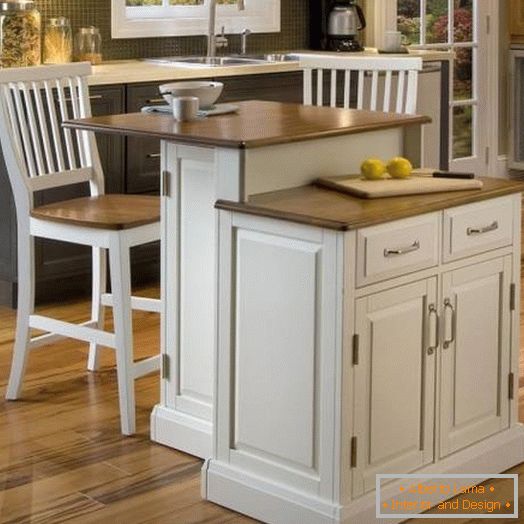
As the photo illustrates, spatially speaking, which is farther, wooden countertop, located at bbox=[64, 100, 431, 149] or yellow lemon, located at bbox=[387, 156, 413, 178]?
yellow lemon, located at bbox=[387, 156, 413, 178]

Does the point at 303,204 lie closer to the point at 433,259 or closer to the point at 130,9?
the point at 433,259

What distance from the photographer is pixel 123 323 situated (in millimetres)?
3529

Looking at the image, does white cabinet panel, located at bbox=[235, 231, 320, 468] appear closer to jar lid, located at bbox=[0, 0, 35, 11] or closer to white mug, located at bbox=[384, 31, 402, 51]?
jar lid, located at bbox=[0, 0, 35, 11]

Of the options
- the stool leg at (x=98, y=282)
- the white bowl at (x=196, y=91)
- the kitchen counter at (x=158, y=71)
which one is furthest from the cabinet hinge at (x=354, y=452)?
the kitchen counter at (x=158, y=71)

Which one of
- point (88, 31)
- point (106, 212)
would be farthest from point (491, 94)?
point (106, 212)

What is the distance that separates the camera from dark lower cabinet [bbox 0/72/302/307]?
4.80m

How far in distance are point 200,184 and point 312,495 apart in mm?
835

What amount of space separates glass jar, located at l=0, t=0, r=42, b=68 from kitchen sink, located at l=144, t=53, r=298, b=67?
69 cm

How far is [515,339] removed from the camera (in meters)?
3.26

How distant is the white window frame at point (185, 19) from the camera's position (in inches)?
219

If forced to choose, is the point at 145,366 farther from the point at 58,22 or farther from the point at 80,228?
the point at 58,22

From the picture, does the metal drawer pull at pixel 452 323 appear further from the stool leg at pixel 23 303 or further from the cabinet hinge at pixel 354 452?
the stool leg at pixel 23 303

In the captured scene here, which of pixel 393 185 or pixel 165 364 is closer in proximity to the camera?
pixel 393 185

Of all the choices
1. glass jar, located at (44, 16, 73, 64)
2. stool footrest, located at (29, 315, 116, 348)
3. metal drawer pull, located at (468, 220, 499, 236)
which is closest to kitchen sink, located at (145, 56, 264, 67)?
glass jar, located at (44, 16, 73, 64)
